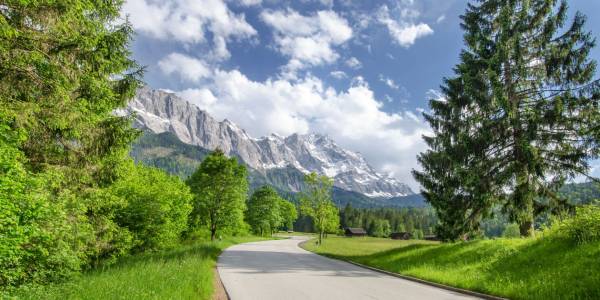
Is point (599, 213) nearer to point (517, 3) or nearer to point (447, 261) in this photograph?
point (447, 261)

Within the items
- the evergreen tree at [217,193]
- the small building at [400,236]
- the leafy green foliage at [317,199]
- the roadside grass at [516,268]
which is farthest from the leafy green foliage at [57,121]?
the small building at [400,236]

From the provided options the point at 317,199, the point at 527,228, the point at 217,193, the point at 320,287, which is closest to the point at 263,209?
the point at 317,199

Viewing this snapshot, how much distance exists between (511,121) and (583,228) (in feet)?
19.7

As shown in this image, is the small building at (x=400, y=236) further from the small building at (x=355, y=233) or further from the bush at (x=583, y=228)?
the bush at (x=583, y=228)

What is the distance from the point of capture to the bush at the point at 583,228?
8289 mm

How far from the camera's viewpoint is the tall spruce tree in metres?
12.2

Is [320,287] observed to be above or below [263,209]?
below

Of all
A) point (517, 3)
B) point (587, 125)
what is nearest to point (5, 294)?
point (587, 125)

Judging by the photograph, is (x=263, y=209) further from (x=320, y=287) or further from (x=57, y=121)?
(x=57, y=121)

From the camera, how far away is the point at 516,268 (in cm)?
879

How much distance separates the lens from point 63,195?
784cm

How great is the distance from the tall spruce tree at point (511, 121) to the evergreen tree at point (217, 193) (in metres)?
21.1

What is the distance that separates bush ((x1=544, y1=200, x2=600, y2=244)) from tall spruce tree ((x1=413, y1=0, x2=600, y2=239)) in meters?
3.38

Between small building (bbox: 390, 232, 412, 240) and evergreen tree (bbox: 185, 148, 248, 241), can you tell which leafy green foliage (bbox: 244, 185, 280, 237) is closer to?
evergreen tree (bbox: 185, 148, 248, 241)
